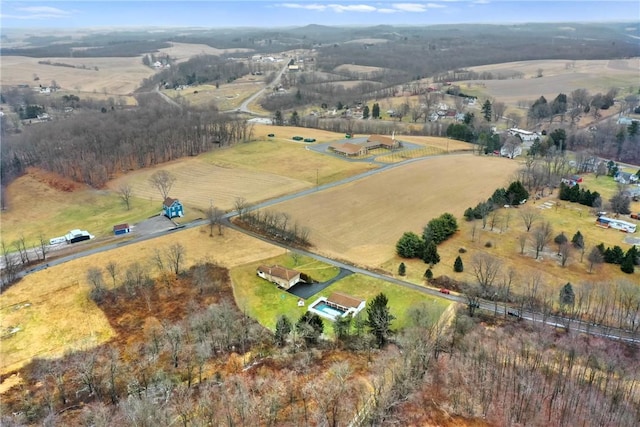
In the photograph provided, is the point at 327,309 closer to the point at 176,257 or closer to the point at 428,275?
the point at 428,275

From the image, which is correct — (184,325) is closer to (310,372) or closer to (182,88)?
(310,372)

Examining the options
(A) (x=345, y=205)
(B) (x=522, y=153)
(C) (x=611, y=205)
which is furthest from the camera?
(B) (x=522, y=153)

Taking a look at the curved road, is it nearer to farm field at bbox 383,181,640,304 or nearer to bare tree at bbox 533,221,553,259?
farm field at bbox 383,181,640,304

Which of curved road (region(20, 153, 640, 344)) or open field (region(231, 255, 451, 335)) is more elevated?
curved road (region(20, 153, 640, 344))


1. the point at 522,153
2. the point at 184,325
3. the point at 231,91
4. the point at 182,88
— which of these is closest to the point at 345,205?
the point at 184,325

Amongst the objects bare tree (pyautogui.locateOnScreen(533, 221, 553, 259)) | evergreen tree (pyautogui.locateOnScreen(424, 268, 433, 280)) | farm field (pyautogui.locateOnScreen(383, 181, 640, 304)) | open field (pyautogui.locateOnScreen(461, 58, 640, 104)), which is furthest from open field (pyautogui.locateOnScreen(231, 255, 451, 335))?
open field (pyautogui.locateOnScreen(461, 58, 640, 104))

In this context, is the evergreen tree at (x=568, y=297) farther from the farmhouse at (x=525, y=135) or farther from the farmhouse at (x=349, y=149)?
the farmhouse at (x=525, y=135)
